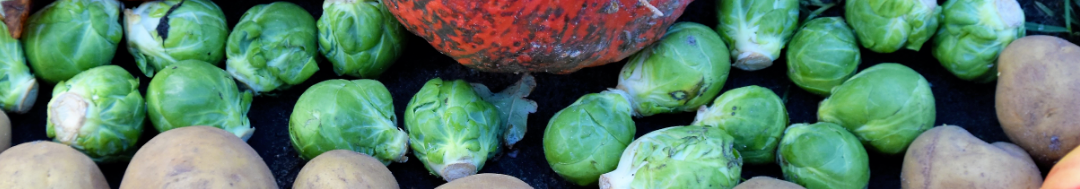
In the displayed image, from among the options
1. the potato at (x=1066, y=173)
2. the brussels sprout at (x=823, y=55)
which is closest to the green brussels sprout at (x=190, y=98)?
the brussels sprout at (x=823, y=55)

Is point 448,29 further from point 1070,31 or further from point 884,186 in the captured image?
point 1070,31

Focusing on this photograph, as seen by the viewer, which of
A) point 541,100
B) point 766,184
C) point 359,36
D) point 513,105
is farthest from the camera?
point 541,100

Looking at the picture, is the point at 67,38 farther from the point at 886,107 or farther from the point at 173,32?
the point at 886,107

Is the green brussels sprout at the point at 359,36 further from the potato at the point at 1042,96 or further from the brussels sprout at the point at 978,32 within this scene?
the potato at the point at 1042,96

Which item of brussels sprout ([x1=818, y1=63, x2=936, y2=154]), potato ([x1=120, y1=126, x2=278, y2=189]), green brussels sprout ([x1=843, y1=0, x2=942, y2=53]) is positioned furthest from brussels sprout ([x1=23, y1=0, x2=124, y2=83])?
green brussels sprout ([x1=843, y1=0, x2=942, y2=53])

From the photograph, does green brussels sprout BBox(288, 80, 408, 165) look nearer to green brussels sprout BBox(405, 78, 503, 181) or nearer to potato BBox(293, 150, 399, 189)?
green brussels sprout BBox(405, 78, 503, 181)

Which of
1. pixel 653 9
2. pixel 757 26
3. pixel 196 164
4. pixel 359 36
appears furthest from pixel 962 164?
pixel 196 164
